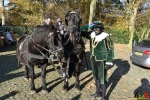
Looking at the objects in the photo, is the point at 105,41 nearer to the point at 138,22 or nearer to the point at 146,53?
the point at 146,53

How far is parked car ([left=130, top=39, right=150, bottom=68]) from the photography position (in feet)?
32.2

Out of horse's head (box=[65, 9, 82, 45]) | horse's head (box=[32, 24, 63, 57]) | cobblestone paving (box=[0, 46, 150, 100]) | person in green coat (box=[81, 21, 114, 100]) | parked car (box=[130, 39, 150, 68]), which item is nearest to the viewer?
horse's head (box=[32, 24, 63, 57])

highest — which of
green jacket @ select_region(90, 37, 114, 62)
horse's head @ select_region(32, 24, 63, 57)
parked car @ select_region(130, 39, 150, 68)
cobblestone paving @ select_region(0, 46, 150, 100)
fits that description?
horse's head @ select_region(32, 24, 63, 57)

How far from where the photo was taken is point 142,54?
10141 millimetres

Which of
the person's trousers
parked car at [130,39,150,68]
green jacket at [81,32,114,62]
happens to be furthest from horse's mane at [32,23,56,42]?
parked car at [130,39,150,68]

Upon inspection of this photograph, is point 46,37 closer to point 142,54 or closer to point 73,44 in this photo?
point 73,44

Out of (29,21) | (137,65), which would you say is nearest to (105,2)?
(29,21)

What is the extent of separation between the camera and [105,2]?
28.5m

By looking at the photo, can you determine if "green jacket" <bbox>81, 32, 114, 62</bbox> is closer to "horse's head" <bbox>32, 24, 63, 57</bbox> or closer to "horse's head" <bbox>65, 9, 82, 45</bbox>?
"horse's head" <bbox>65, 9, 82, 45</bbox>

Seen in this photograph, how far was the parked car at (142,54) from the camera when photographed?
9.83 m

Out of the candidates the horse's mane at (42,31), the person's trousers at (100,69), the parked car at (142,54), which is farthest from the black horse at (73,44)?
the parked car at (142,54)

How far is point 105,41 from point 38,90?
2.70 meters

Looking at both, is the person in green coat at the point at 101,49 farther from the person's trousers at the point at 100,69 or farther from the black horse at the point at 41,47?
the black horse at the point at 41,47

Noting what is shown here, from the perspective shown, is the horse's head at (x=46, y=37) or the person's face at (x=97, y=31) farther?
the person's face at (x=97, y=31)
